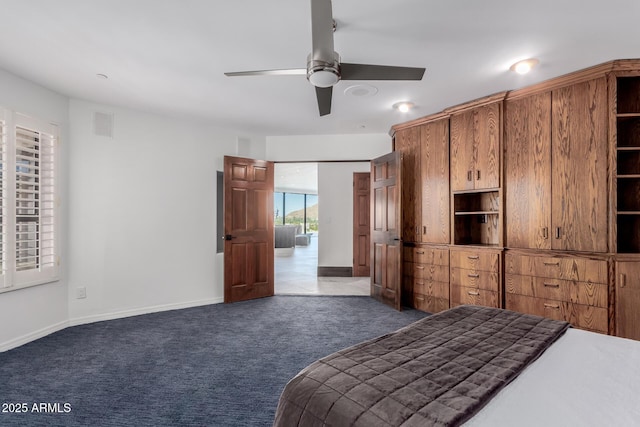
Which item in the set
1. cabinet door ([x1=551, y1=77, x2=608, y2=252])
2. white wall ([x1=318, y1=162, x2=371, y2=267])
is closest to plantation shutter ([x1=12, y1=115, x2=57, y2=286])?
white wall ([x1=318, y1=162, x2=371, y2=267])

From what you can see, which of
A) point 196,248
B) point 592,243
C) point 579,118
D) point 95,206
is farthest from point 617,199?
point 95,206

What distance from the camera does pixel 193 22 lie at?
2.13m

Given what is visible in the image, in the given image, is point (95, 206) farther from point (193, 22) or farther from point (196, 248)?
point (193, 22)

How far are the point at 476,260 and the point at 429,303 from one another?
870 millimetres

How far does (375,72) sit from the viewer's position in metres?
1.90

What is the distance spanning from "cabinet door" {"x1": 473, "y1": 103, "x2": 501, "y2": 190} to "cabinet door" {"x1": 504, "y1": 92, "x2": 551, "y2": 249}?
9 cm

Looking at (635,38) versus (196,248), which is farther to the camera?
(196,248)

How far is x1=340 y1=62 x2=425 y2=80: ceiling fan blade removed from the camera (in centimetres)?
184

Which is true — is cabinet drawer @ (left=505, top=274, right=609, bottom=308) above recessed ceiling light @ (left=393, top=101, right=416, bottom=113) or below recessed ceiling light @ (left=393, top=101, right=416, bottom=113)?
below

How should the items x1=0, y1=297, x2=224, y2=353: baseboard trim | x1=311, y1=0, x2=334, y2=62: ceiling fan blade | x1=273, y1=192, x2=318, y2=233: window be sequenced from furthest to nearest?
1. x1=273, y1=192, x2=318, y2=233: window
2. x1=0, y1=297, x2=224, y2=353: baseboard trim
3. x1=311, y1=0, x2=334, y2=62: ceiling fan blade

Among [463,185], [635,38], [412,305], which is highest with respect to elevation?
[635,38]

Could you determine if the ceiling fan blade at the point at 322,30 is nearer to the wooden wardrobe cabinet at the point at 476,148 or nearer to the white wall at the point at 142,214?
the wooden wardrobe cabinet at the point at 476,148

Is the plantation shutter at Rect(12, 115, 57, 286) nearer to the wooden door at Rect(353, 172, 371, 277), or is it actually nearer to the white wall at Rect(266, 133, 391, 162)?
the white wall at Rect(266, 133, 391, 162)

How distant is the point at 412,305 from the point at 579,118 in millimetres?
2784
